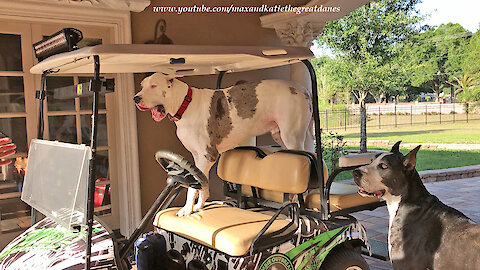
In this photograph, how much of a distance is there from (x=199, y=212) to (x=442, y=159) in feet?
37.9

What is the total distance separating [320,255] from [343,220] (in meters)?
0.31

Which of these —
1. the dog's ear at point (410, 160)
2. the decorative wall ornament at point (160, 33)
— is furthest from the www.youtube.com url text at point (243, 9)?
the dog's ear at point (410, 160)

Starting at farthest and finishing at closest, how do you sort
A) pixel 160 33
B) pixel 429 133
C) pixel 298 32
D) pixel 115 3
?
pixel 429 133, pixel 298 32, pixel 160 33, pixel 115 3

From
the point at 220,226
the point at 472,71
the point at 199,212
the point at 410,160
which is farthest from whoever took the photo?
the point at 472,71

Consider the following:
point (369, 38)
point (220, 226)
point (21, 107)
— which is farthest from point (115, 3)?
point (369, 38)

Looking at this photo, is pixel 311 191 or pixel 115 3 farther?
pixel 115 3

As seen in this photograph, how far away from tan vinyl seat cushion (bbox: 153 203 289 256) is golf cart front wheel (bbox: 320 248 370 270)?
36 cm

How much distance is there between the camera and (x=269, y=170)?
284 centimetres

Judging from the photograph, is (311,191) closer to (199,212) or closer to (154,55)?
(199,212)

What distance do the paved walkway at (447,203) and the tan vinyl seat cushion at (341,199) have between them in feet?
4.41

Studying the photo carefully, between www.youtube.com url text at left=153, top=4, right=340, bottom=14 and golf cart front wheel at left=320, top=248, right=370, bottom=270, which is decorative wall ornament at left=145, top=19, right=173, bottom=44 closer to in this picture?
www.youtube.com url text at left=153, top=4, right=340, bottom=14

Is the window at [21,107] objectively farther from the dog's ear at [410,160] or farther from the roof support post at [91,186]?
the dog's ear at [410,160]

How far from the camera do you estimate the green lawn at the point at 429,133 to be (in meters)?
15.5

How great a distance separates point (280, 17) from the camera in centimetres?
548
